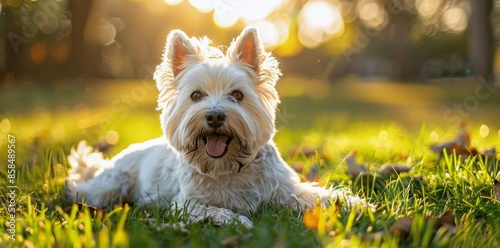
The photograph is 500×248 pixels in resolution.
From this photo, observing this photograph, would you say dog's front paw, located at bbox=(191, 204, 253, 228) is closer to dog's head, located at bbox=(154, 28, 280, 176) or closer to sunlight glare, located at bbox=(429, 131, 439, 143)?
dog's head, located at bbox=(154, 28, 280, 176)

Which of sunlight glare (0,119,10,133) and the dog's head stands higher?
the dog's head

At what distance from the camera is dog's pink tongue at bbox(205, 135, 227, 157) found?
4.45m

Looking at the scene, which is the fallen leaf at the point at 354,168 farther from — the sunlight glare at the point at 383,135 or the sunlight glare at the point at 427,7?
the sunlight glare at the point at 427,7

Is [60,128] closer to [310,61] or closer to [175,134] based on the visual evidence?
[175,134]

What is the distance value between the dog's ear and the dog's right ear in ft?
1.06

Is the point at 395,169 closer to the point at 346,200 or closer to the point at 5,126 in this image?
the point at 346,200

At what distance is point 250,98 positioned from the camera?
15.0ft

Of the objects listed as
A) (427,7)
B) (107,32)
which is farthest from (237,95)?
(107,32)

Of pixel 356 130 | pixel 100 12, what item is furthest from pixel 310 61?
pixel 356 130

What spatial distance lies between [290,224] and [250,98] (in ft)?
3.95

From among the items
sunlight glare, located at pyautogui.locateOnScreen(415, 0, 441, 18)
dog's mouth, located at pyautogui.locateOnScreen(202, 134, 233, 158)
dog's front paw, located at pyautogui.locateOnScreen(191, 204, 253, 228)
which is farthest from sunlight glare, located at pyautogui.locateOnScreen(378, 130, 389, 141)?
sunlight glare, located at pyautogui.locateOnScreen(415, 0, 441, 18)

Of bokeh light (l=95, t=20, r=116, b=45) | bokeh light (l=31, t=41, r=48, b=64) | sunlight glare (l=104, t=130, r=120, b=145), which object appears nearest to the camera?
sunlight glare (l=104, t=130, r=120, b=145)

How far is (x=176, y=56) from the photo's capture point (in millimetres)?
4930

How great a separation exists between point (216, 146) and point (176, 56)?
3.24 ft
